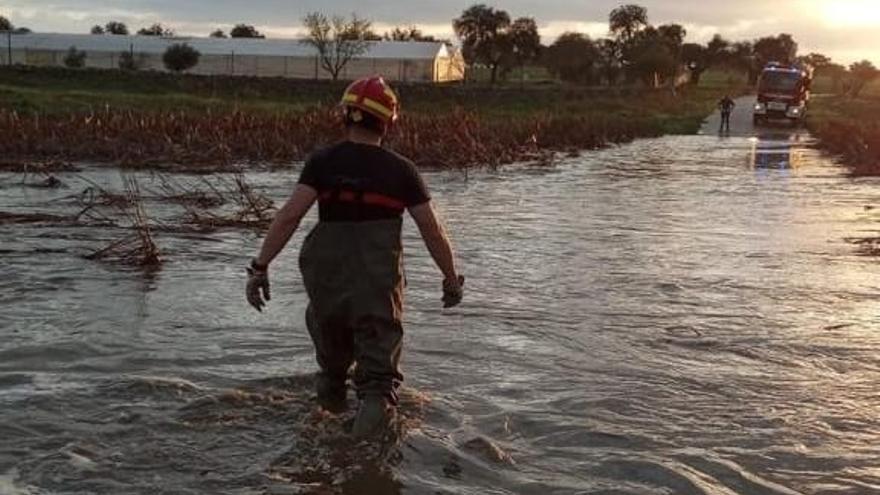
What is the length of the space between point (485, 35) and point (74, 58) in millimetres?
37384

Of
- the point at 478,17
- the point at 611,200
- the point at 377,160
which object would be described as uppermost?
the point at 478,17

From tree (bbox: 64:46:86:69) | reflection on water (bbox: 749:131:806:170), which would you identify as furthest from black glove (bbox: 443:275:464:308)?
tree (bbox: 64:46:86:69)

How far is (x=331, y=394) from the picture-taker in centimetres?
563

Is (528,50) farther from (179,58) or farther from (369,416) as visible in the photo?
(369,416)

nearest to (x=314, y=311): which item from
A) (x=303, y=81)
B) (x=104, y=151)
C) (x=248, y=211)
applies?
(x=248, y=211)

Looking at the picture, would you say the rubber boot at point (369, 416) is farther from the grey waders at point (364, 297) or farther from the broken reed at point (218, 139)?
the broken reed at point (218, 139)

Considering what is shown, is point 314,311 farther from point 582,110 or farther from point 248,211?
point 582,110

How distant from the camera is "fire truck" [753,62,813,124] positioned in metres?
50.4

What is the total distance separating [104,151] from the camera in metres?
23.2

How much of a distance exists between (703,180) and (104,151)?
13.6 metres

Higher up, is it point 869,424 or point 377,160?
point 377,160

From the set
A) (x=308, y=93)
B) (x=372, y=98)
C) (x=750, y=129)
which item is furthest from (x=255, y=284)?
(x=308, y=93)

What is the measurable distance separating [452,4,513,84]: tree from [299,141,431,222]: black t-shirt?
8833 cm

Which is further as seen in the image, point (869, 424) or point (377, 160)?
point (869, 424)
